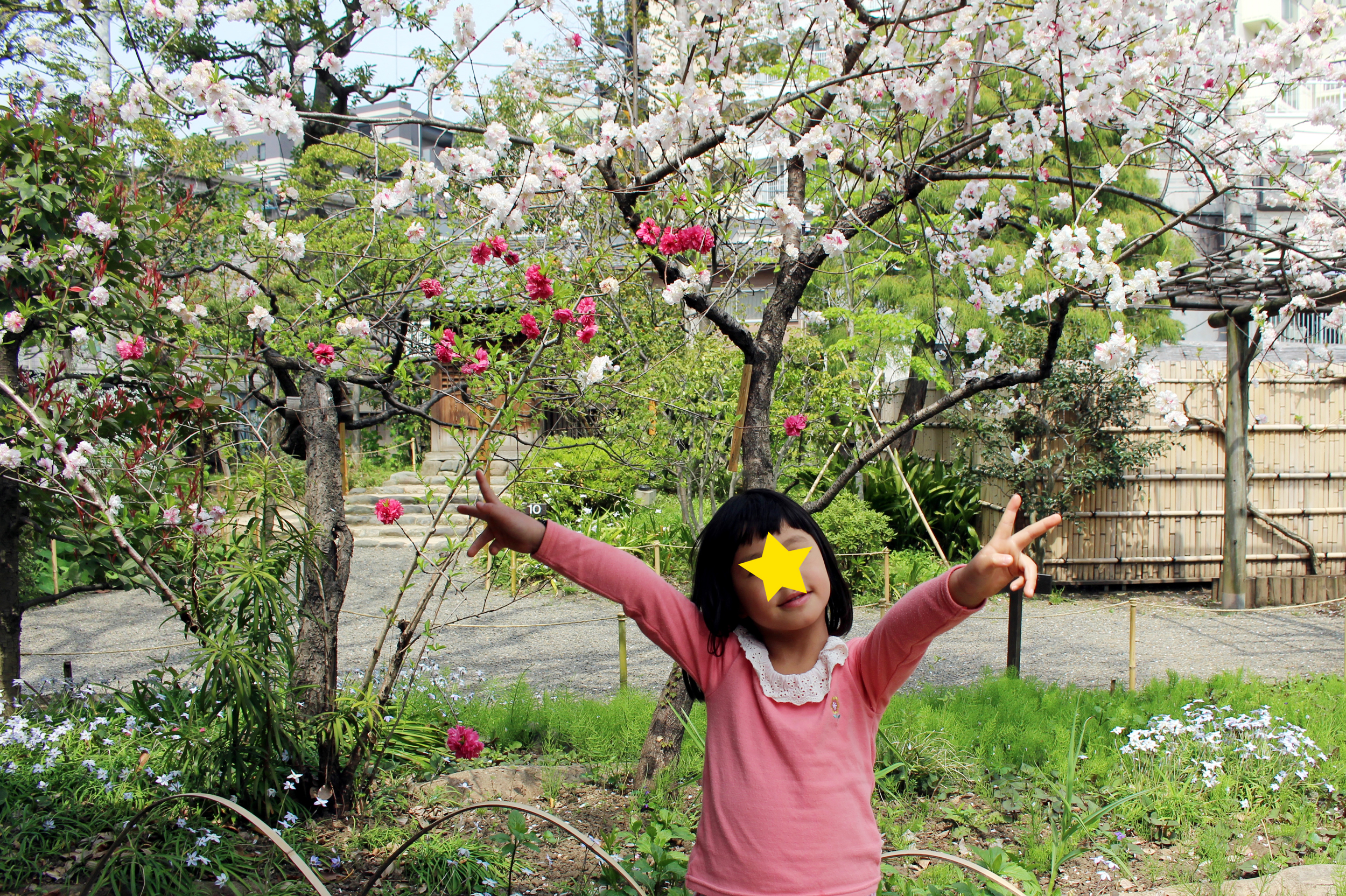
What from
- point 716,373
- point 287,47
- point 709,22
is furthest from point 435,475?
point 709,22

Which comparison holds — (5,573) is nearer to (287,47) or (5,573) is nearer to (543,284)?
(543,284)

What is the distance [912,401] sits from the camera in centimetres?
1145

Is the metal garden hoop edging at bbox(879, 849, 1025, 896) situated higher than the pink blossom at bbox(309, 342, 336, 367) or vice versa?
the pink blossom at bbox(309, 342, 336, 367)

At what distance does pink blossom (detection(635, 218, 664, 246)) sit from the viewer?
286 centimetres

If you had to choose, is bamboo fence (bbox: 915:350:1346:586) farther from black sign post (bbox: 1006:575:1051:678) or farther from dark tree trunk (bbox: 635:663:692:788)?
dark tree trunk (bbox: 635:663:692:788)

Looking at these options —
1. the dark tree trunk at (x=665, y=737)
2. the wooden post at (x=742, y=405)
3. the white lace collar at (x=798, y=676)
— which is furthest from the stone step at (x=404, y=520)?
the white lace collar at (x=798, y=676)

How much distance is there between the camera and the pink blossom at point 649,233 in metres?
2.86

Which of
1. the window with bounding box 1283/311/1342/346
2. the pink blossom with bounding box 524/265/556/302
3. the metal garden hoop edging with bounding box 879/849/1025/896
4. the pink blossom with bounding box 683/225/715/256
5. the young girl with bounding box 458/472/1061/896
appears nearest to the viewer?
the young girl with bounding box 458/472/1061/896

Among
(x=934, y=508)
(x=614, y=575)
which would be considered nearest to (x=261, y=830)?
(x=614, y=575)

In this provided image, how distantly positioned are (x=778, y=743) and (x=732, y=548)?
0.36m

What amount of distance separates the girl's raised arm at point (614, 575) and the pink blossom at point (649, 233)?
55.3 inches

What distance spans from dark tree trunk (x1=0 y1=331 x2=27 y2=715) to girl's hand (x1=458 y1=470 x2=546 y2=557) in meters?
2.74

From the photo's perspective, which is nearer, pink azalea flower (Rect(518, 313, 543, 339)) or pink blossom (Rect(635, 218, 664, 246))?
pink azalea flower (Rect(518, 313, 543, 339))

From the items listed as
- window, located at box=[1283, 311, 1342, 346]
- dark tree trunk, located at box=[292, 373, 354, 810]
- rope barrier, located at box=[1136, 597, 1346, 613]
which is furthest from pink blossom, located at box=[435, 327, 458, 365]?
window, located at box=[1283, 311, 1342, 346]
